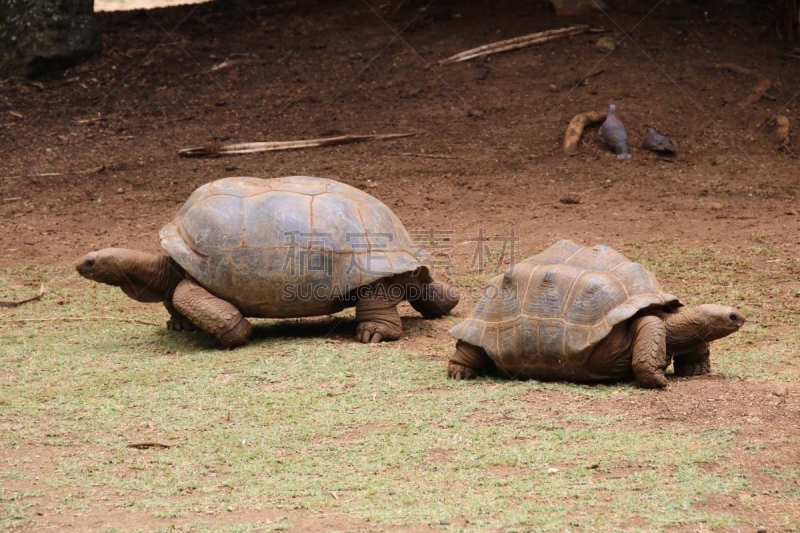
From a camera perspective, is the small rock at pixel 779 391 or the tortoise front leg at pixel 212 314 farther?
the tortoise front leg at pixel 212 314

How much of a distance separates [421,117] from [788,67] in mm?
4690

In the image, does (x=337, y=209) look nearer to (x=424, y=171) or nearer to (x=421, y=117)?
(x=424, y=171)

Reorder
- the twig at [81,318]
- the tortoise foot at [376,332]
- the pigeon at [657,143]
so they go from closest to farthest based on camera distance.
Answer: the tortoise foot at [376,332]
the twig at [81,318]
the pigeon at [657,143]

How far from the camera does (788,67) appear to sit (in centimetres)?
1238

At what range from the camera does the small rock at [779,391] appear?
4.88 m

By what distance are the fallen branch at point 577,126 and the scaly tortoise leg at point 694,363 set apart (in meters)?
5.93

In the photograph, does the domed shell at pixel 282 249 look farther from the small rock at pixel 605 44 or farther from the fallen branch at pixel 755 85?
the small rock at pixel 605 44

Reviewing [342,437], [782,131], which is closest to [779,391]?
[342,437]

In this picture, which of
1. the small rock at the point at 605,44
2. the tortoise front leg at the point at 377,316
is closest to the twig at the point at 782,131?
the small rock at the point at 605,44

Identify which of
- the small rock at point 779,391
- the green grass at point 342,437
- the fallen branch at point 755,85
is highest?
the fallen branch at point 755,85

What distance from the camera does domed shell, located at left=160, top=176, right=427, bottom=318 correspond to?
659 cm

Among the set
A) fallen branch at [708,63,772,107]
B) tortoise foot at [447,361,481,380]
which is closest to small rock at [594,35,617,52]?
fallen branch at [708,63,772,107]

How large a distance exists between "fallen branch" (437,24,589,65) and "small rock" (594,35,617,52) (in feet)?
1.26

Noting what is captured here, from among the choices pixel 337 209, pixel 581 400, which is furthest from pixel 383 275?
pixel 581 400
